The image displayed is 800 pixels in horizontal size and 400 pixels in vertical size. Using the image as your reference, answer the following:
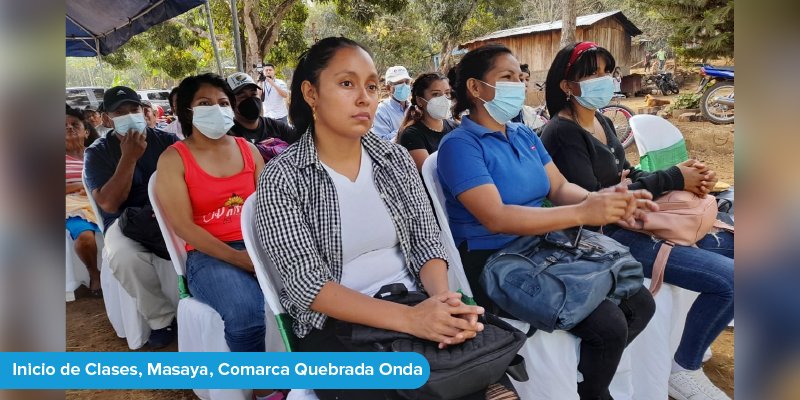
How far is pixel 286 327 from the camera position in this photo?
149cm

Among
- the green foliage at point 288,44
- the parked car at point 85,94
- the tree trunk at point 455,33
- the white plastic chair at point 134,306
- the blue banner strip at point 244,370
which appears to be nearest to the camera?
the blue banner strip at point 244,370

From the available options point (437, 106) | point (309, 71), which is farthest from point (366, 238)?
point (437, 106)

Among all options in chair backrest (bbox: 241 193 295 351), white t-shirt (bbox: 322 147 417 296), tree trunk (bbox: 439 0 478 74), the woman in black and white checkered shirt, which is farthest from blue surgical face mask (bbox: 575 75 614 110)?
tree trunk (bbox: 439 0 478 74)

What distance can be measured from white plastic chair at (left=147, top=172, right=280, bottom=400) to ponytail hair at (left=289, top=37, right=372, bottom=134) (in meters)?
0.76

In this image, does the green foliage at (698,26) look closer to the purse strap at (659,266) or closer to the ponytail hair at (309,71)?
the purse strap at (659,266)

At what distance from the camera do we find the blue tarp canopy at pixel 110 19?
13.1 feet

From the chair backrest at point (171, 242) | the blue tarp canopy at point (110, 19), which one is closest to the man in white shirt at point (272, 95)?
the blue tarp canopy at point (110, 19)

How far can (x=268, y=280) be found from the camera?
1523 mm

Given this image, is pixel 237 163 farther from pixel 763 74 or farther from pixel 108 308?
pixel 763 74

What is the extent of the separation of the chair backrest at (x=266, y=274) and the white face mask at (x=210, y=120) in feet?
3.14

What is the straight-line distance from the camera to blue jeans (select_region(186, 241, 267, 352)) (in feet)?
6.07

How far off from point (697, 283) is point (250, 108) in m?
2.81

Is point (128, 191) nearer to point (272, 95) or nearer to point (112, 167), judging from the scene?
point (112, 167)

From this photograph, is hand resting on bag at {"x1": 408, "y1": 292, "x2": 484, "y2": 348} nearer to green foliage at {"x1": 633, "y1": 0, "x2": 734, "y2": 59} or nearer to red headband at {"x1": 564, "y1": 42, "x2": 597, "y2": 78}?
red headband at {"x1": 564, "y1": 42, "x2": 597, "y2": 78}
